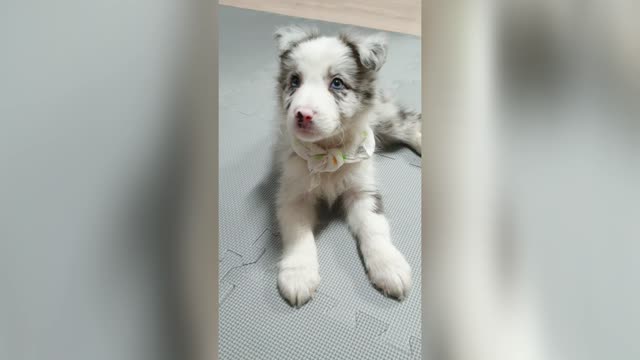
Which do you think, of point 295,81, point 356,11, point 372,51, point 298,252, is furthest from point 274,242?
point 356,11

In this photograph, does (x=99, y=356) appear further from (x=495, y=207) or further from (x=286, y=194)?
(x=495, y=207)

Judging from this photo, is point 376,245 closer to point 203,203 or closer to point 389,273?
point 389,273

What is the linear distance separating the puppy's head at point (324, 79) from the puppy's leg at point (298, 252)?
15cm

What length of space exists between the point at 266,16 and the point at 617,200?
0.94 metres

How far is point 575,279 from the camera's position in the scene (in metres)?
0.79

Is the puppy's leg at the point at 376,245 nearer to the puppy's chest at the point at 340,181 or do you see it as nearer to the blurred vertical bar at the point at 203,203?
the puppy's chest at the point at 340,181

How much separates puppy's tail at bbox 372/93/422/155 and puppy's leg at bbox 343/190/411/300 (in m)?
0.17

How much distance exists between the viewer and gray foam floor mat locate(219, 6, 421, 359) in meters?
0.73

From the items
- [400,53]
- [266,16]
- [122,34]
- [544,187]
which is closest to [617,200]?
[544,187]

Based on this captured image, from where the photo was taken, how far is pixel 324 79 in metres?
0.80

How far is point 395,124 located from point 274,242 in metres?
0.40

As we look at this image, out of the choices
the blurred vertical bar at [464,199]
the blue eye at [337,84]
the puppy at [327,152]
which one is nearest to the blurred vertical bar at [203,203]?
the puppy at [327,152]

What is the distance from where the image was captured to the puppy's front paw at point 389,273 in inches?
29.4

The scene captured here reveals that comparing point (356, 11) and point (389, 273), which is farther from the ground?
point (356, 11)
